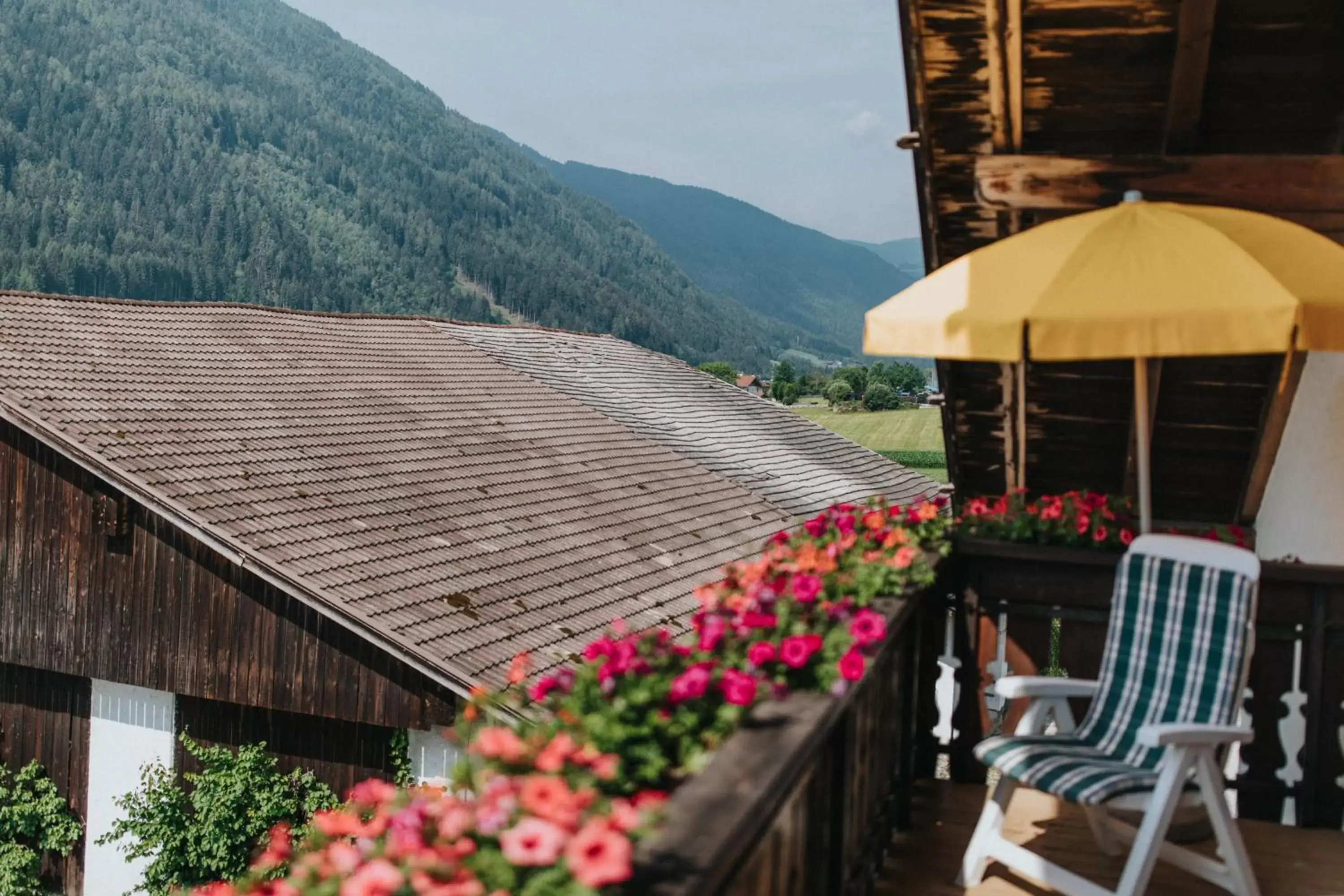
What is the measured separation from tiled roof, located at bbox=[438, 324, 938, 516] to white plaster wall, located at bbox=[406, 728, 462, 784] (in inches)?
514

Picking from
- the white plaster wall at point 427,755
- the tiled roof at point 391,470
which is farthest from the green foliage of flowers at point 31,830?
the white plaster wall at point 427,755

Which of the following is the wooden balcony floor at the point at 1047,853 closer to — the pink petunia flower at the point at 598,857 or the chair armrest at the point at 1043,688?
the chair armrest at the point at 1043,688

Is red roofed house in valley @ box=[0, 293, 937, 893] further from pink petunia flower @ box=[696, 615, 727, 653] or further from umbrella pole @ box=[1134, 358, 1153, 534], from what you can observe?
pink petunia flower @ box=[696, 615, 727, 653]

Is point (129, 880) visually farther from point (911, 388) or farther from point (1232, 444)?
point (911, 388)

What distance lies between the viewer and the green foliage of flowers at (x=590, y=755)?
1.60 meters

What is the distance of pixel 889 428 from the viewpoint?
8450 centimetres

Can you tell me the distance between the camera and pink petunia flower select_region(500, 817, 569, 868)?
1.55 metres

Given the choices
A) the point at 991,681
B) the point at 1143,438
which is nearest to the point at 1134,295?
the point at 1143,438

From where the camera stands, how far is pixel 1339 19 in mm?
5613

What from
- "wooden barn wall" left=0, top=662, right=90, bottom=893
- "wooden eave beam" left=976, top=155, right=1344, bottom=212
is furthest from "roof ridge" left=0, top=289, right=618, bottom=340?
"wooden eave beam" left=976, top=155, right=1344, bottom=212

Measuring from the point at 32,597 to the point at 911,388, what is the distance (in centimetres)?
9199

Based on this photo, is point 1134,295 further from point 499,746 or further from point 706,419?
point 706,419

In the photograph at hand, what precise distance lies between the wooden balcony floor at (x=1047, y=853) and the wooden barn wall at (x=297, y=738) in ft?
35.5

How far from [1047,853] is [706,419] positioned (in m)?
28.2
